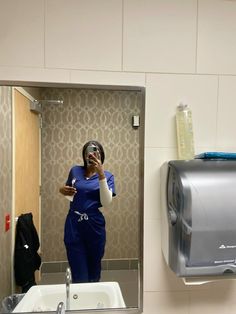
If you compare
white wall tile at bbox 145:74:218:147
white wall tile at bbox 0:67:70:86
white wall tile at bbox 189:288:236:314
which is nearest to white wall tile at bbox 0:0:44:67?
white wall tile at bbox 0:67:70:86

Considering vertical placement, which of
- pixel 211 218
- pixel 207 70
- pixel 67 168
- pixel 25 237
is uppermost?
pixel 207 70

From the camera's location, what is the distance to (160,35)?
42.5 inches

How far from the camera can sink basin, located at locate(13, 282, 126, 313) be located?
1082 mm

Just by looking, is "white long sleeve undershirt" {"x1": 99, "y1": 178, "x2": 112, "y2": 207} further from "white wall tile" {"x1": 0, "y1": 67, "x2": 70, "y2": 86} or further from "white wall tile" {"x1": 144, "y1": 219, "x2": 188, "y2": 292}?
"white wall tile" {"x1": 0, "y1": 67, "x2": 70, "y2": 86}

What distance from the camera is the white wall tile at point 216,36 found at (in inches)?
43.1

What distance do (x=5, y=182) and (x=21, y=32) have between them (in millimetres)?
584

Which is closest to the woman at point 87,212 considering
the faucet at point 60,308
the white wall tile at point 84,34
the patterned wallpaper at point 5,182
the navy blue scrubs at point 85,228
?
the navy blue scrubs at point 85,228

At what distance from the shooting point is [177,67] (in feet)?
3.59

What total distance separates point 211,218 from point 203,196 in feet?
0.25

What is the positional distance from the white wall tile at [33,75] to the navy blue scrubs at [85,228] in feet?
1.17

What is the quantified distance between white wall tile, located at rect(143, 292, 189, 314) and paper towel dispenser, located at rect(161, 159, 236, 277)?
0.24 meters

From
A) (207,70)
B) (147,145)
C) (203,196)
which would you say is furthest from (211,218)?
(207,70)

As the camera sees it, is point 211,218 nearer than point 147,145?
Yes

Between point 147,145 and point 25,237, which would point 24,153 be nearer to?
point 25,237
